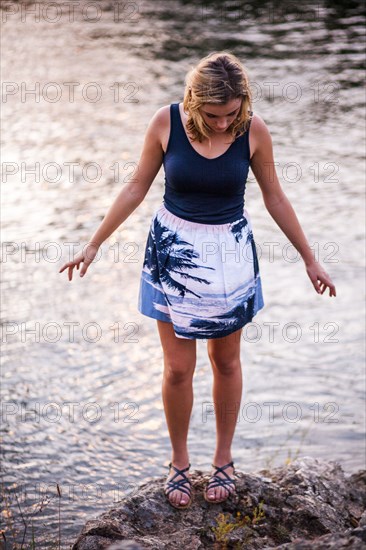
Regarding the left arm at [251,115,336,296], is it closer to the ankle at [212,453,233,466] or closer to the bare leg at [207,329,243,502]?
the bare leg at [207,329,243,502]

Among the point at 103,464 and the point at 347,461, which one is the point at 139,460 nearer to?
the point at 103,464

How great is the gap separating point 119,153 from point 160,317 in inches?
260

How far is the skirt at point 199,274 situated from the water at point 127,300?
1.55 m

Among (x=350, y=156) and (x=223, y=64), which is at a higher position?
(x=223, y=64)

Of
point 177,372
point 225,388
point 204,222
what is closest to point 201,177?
point 204,222

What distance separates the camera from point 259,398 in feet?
19.4

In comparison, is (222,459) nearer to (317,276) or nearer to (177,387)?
(177,387)

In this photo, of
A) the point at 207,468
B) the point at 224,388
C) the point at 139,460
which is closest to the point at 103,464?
the point at 139,460

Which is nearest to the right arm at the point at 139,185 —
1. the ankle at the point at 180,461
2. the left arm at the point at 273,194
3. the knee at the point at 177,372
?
the left arm at the point at 273,194

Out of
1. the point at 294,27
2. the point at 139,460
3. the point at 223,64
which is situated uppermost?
the point at 223,64

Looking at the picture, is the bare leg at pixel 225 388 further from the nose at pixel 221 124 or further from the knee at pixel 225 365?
the nose at pixel 221 124

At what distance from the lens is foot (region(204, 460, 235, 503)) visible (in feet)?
12.7

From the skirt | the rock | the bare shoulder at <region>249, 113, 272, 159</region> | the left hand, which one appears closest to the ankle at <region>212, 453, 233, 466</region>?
the rock

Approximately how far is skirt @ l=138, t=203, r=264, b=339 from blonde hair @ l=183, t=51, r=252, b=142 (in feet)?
1.21
